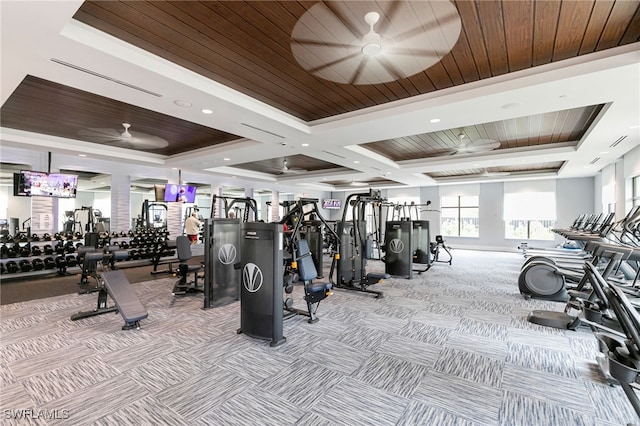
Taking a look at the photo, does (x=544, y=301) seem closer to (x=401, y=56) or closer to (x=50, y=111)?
(x=401, y=56)

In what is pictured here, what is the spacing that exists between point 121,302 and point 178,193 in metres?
6.02

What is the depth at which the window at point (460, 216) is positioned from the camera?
1338cm

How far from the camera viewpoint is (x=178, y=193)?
9453mm

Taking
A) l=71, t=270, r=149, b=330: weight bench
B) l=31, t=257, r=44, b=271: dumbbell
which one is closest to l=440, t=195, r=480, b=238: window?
l=71, t=270, r=149, b=330: weight bench

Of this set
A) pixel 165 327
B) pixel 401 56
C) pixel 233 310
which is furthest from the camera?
pixel 233 310

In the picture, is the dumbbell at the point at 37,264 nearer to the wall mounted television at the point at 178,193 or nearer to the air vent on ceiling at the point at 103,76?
the wall mounted television at the point at 178,193

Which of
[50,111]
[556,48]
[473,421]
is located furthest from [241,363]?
[50,111]

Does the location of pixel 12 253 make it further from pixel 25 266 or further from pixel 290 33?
pixel 290 33

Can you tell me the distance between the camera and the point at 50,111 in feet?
15.8

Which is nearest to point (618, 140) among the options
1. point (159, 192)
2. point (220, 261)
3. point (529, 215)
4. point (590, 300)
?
point (590, 300)

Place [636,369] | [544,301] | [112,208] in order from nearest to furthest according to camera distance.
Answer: [636,369] → [544,301] → [112,208]

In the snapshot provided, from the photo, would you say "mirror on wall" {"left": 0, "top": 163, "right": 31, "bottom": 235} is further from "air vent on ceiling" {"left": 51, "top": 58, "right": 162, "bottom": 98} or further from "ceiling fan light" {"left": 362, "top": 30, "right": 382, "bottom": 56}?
"ceiling fan light" {"left": 362, "top": 30, "right": 382, "bottom": 56}

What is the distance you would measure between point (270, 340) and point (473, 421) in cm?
214

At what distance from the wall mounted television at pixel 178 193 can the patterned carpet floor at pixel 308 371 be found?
16.2 ft
